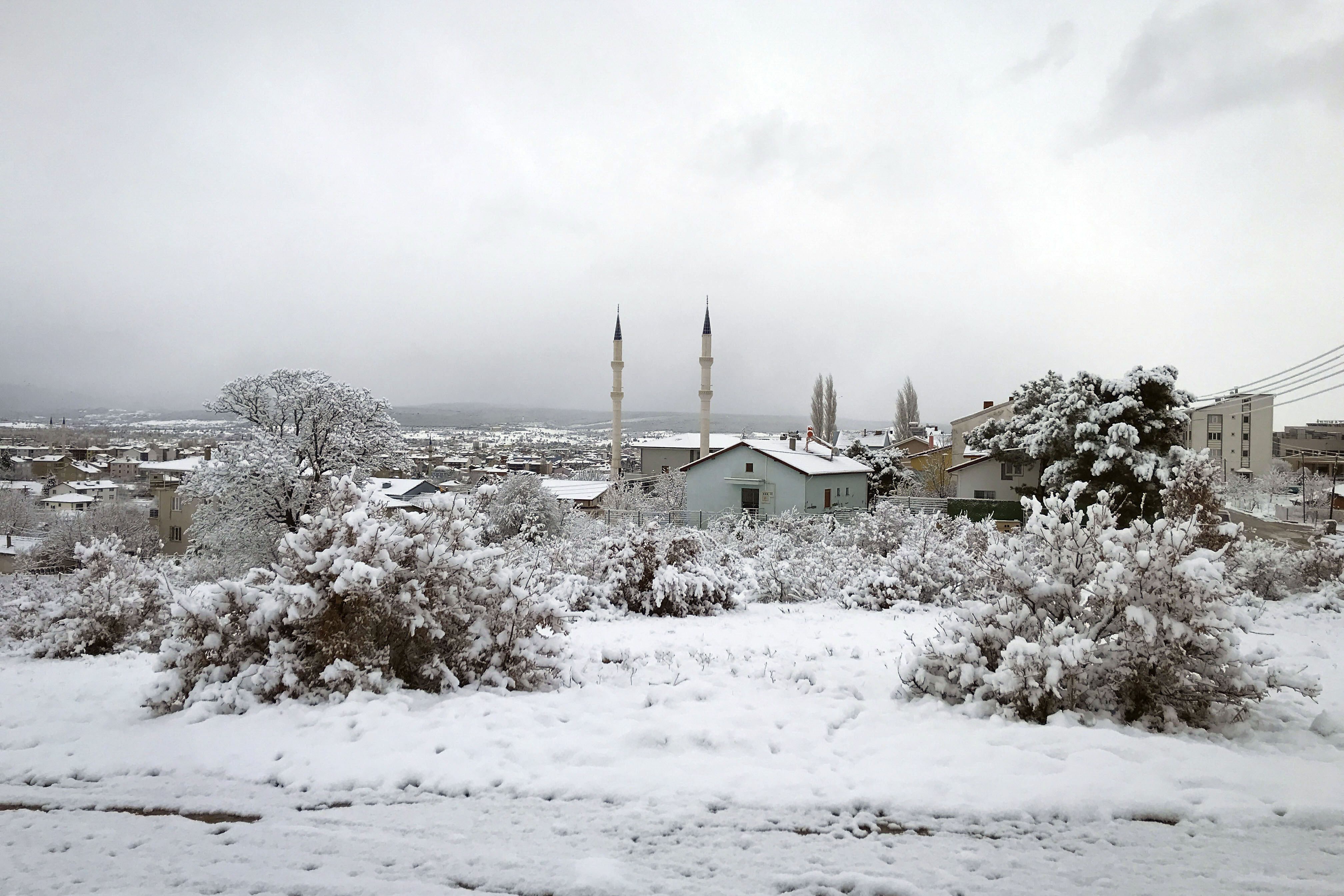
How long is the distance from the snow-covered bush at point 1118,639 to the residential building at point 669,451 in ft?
150

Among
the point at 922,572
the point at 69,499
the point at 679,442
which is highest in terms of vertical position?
the point at 679,442

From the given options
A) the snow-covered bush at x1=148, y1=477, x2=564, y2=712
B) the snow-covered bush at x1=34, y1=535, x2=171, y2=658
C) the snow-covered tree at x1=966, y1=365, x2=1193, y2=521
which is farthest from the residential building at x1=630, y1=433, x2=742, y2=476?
the snow-covered bush at x1=148, y1=477, x2=564, y2=712

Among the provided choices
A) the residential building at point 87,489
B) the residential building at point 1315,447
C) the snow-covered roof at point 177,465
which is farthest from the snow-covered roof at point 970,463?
the residential building at point 87,489

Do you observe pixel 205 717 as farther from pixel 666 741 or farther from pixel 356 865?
pixel 666 741

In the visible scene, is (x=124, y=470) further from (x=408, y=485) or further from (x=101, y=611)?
(x=101, y=611)

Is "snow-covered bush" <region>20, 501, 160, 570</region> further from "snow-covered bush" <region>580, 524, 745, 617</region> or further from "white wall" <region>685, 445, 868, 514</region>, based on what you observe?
"white wall" <region>685, 445, 868, 514</region>

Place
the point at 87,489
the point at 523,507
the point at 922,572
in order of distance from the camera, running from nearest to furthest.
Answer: the point at 922,572 < the point at 523,507 < the point at 87,489

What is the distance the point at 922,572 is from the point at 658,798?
8024mm

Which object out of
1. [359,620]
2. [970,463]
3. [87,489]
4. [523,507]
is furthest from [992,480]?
[87,489]

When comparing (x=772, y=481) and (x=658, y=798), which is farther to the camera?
(x=772, y=481)

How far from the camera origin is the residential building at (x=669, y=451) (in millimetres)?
52812

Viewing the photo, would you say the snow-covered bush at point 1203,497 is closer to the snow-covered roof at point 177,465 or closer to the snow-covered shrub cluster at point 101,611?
the snow-covered shrub cluster at point 101,611

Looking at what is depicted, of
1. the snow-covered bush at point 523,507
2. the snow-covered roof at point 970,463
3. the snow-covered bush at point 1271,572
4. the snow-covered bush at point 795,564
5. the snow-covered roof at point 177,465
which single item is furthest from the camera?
the snow-covered roof at point 970,463

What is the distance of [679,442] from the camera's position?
54219mm
